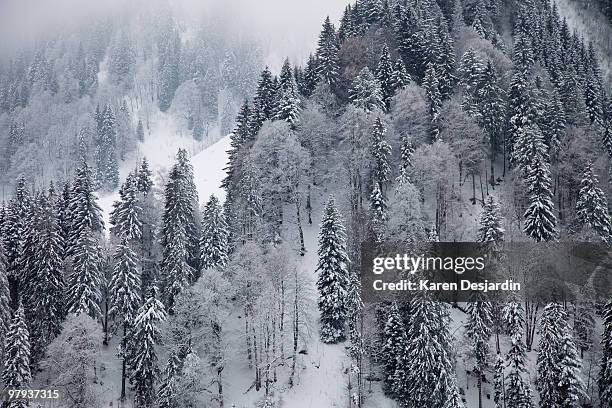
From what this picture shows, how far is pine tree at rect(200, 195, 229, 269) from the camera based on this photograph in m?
58.3

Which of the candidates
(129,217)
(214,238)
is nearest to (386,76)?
(214,238)

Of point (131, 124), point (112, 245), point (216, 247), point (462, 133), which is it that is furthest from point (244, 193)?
point (131, 124)

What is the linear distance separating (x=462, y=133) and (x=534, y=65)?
105 feet

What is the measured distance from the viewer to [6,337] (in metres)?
48.7

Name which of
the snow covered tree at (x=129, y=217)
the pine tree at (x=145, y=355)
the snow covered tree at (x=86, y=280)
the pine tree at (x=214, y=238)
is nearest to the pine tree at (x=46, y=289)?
the snow covered tree at (x=86, y=280)

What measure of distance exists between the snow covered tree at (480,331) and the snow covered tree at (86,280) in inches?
1453

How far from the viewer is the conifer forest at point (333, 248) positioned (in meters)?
47.4

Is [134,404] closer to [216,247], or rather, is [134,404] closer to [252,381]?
[252,381]

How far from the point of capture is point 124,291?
5278cm

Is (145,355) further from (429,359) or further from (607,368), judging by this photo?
(607,368)

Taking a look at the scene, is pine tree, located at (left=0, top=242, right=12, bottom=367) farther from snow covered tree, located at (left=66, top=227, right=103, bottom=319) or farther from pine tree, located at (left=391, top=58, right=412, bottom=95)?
pine tree, located at (left=391, top=58, right=412, bottom=95)

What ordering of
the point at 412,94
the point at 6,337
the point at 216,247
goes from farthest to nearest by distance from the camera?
the point at 412,94 → the point at 216,247 → the point at 6,337

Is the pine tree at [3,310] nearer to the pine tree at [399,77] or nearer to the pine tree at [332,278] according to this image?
the pine tree at [332,278]

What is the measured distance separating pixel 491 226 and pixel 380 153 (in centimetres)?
1973
